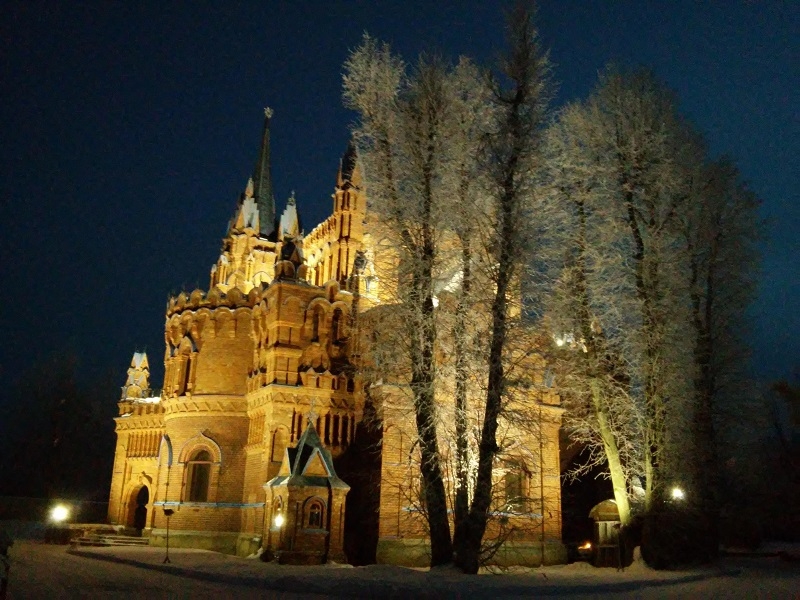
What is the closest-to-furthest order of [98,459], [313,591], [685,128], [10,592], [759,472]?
[10,592] → [313,591] → [685,128] → [759,472] → [98,459]

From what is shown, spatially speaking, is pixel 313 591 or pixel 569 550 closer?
pixel 313 591

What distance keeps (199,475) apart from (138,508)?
14114 millimetres

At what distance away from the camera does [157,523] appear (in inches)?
1118

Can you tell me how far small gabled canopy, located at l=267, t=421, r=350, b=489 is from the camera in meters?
22.5

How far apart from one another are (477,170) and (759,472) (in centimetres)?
3062

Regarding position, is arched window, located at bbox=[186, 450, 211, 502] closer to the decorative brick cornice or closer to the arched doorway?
the decorative brick cornice

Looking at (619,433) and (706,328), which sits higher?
(706,328)

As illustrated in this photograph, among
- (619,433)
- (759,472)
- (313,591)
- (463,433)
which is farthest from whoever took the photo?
(759,472)

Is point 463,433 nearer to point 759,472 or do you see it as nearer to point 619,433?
point 619,433

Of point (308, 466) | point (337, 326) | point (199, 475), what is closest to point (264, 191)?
point (337, 326)

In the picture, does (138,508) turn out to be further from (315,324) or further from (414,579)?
(414,579)

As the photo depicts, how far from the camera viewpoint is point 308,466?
2269 centimetres

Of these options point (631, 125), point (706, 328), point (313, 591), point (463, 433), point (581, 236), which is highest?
point (631, 125)

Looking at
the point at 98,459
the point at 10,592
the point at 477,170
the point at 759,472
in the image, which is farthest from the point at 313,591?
the point at 98,459
